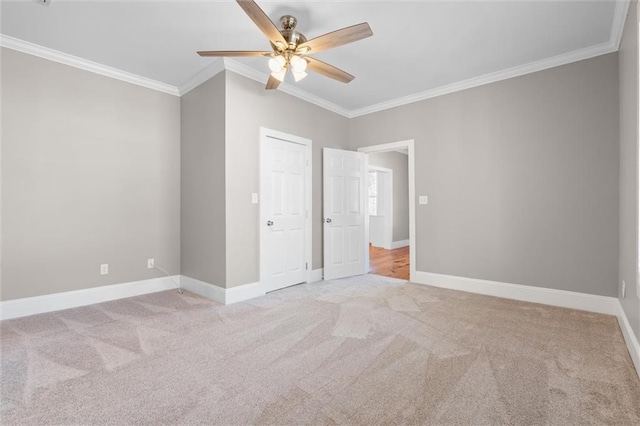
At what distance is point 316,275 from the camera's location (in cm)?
440

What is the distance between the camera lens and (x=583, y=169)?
3.06 metres

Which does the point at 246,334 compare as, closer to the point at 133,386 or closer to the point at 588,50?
the point at 133,386

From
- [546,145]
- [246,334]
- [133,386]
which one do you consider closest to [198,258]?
[246,334]

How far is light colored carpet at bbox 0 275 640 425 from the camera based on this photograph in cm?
152

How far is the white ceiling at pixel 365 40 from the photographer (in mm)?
2434

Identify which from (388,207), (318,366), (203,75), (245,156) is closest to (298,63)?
(245,156)

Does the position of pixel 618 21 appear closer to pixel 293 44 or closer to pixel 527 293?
pixel 527 293

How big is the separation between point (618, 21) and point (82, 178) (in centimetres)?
551

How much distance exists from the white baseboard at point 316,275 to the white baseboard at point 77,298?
1.87 m

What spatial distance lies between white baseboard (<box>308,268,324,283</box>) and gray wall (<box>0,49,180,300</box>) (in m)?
1.89

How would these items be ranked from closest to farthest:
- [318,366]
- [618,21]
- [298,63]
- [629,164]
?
[318,366], [629,164], [298,63], [618,21]

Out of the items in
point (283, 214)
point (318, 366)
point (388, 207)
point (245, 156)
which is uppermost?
point (245, 156)

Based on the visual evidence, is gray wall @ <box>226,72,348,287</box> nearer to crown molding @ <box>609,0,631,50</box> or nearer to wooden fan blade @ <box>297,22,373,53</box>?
wooden fan blade @ <box>297,22,373,53</box>

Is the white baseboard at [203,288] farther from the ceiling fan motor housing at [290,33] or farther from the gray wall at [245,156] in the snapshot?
the ceiling fan motor housing at [290,33]
